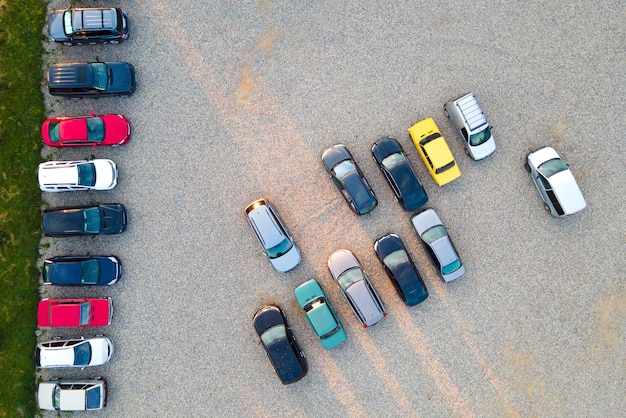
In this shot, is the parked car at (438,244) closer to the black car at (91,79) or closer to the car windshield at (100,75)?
the black car at (91,79)

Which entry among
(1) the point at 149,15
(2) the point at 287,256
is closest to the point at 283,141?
(2) the point at 287,256

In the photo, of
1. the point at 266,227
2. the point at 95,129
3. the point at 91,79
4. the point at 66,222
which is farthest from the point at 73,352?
the point at 91,79

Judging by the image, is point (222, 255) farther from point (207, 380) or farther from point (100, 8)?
point (100, 8)

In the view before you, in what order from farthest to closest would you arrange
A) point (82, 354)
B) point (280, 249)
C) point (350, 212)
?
point (350, 212) → point (280, 249) → point (82, 354)

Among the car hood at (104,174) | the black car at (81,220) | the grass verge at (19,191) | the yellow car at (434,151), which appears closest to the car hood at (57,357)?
the grass verge at (19,191)

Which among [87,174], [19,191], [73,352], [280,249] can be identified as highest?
[19,191]

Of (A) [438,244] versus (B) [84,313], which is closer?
(B) [84,313]

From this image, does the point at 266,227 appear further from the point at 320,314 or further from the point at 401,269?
the point at 401,269
